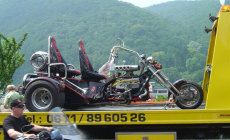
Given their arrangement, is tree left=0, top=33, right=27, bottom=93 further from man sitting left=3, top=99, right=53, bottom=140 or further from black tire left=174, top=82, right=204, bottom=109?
man sitting left=3, top=99, right=53, bottom=140

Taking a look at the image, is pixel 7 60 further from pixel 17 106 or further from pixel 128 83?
pixel 17 106

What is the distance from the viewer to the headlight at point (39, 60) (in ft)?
20.9

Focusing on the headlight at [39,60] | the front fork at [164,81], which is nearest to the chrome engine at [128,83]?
the front fork at [164,81]

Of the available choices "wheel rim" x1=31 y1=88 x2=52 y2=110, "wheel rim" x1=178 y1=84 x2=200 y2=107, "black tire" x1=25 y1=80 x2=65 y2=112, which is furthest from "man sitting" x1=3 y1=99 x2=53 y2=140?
"wheel rim" x1=178 y1=84 x2=200 y2=107

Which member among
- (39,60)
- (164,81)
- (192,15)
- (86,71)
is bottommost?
(164,81)

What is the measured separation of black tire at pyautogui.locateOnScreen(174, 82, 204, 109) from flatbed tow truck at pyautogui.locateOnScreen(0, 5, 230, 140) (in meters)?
0.70

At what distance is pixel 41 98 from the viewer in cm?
599

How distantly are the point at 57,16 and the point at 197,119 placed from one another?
128 meters

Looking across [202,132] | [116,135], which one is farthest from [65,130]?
[202,132]

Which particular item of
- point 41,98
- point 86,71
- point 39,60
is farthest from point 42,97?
point 86,71

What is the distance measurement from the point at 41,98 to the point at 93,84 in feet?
3.46

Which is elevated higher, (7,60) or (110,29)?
(110,29)

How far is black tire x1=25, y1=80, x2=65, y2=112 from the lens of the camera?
229 inches

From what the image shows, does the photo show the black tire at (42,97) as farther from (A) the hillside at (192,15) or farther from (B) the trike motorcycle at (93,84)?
(A) the hillside at (192,15)
